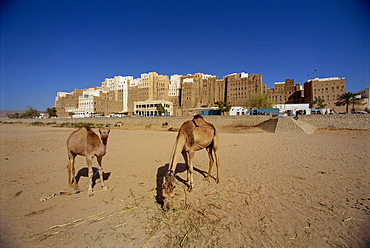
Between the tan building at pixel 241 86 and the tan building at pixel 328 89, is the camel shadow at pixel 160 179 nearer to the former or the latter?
the tan building at pixel 241 86

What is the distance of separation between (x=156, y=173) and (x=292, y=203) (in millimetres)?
4598

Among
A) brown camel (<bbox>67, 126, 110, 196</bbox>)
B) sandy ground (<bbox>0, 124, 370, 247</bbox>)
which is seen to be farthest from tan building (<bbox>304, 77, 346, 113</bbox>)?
brown camel (<bbox>67, 126, 110, 196</bbox>)

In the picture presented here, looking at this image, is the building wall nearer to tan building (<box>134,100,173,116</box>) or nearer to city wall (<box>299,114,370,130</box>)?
tan building (<box>134,100,173,116</box>)

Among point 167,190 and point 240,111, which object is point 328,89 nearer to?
point 240,111

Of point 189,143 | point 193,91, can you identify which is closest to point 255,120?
point 189,143

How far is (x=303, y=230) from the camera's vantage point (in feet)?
10.2

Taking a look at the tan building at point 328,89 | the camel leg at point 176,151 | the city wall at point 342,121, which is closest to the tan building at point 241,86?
the tan building at point 328,89

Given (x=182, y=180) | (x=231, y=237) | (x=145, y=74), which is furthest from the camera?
(x=145, y=74)

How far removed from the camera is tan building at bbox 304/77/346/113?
71719 mm

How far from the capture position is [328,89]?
2899 inches

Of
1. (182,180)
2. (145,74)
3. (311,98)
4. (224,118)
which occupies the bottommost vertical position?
(182,180)

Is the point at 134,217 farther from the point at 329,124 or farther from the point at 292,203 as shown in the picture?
the point at 329,124

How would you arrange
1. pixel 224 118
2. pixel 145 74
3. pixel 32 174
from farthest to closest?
pixel 145 74
pixel 224 118
pixel 32 174

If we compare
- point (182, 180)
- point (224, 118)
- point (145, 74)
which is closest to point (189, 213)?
point (182, 180)
